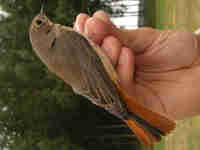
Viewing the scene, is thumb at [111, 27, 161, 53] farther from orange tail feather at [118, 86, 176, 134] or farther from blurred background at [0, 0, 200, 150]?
blurred background at [0, 0, 200, 150]

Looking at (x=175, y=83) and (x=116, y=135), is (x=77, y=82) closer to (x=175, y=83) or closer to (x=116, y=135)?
(x=175, y=83)

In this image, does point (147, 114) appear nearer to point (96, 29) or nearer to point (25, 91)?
point (96, 29)

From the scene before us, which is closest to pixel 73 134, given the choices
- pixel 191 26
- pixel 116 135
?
pixel 116 135

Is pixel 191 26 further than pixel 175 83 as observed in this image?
Yes

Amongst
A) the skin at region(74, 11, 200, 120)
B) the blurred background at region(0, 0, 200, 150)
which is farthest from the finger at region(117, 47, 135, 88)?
the blurred background at region(0, 0, 200, 150)

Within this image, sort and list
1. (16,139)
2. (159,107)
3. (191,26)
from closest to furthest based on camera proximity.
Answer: (159,107), (191,26), (16,139)

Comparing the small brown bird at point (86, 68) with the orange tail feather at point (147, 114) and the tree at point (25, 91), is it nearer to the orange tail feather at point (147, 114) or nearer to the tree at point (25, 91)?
the orange tail feather at point (147, 114)
